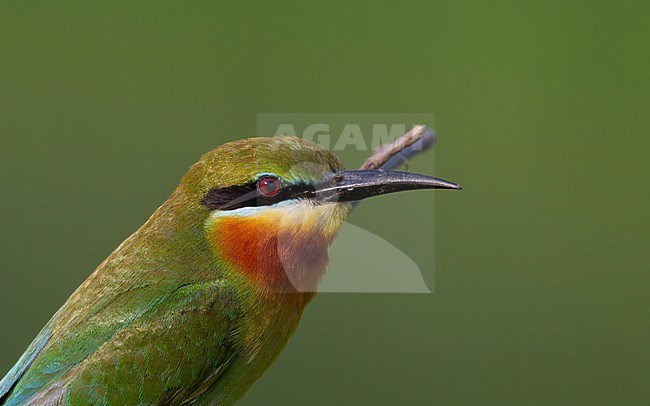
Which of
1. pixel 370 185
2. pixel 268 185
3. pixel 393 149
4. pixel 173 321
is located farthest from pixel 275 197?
pixel 393 149

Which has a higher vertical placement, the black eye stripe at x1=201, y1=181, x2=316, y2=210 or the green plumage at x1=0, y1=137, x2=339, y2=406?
the black eye stripe at x1=201, y1=181, x2=316, y2=210

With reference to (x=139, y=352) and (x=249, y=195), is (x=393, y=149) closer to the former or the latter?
(x=249, y=195)

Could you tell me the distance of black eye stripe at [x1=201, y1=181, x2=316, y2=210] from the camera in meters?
1.88

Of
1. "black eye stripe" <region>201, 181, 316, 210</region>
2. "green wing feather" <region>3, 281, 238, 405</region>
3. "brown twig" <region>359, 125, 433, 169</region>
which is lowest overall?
"green wing feather" <region>3, 281, 238, 405</region>

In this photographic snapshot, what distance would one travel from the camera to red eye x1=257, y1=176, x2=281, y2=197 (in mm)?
1872

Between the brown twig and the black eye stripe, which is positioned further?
the brown twig

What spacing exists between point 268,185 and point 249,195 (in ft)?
0.14

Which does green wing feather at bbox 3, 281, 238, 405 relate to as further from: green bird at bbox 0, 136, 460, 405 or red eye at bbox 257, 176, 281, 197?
red eye at bbox 257, 176, 281, 197

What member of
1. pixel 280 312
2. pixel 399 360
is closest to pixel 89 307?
pixel 280 312

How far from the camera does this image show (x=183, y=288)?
1.89 m

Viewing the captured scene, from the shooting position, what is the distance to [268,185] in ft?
6.14

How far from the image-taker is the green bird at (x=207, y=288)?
185cm

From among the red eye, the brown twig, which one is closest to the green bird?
the red eye

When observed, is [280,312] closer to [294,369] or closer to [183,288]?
[183,288]
